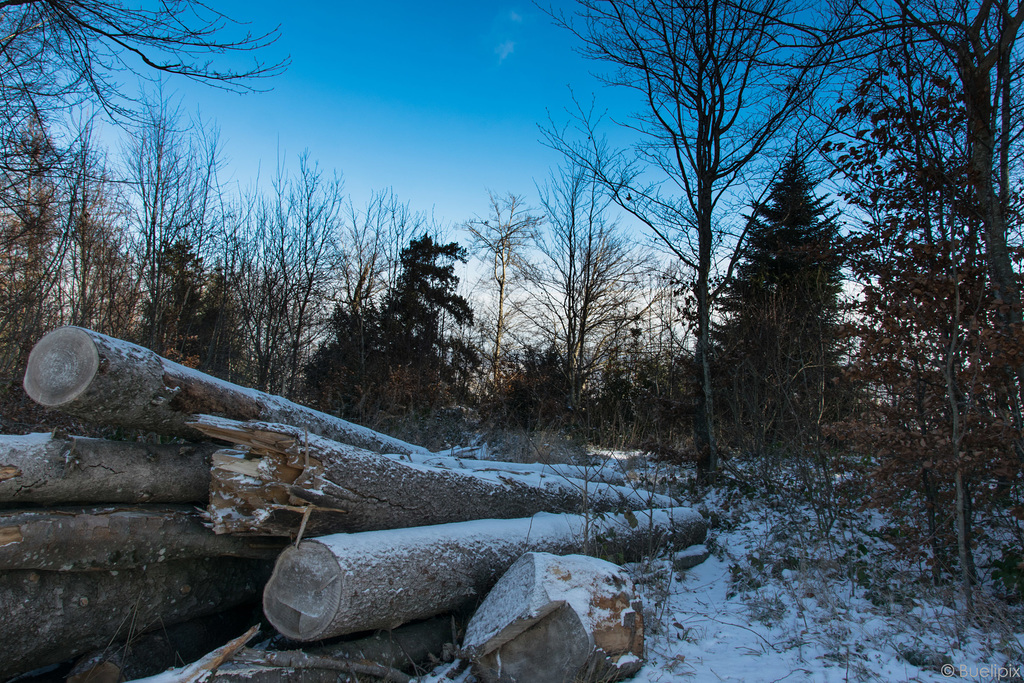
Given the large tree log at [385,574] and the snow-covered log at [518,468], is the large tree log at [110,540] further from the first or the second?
the snow-covered log at [518,468]

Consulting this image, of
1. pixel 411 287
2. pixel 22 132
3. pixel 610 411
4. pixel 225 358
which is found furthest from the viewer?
pixel 225 358

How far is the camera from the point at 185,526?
9.05 feet

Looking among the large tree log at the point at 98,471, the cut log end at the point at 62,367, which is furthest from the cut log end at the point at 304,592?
the cut log end at the point at 62,367

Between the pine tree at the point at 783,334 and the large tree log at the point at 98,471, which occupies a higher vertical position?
the pine tree at the point at 783,334

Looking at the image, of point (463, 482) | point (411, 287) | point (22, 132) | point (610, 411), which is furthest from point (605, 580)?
point (411, 287)

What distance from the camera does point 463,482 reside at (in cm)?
368

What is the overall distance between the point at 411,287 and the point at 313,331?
12.7 ft

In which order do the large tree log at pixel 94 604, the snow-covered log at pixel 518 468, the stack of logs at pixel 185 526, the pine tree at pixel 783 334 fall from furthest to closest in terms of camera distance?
the pine tree at pixel 783 334
the snow-covered log at pixel 518 468
the stack of logs at pixel 185 526
the large tree log at pixel 94 604

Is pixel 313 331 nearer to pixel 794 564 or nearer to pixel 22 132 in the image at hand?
pixel 22 132

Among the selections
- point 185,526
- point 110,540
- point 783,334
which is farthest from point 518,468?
point 783,334

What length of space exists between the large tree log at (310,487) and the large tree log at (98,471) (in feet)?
1.81

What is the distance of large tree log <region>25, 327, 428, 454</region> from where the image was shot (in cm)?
260

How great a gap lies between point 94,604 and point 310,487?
1.16m

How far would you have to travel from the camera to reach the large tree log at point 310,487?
103 inches
